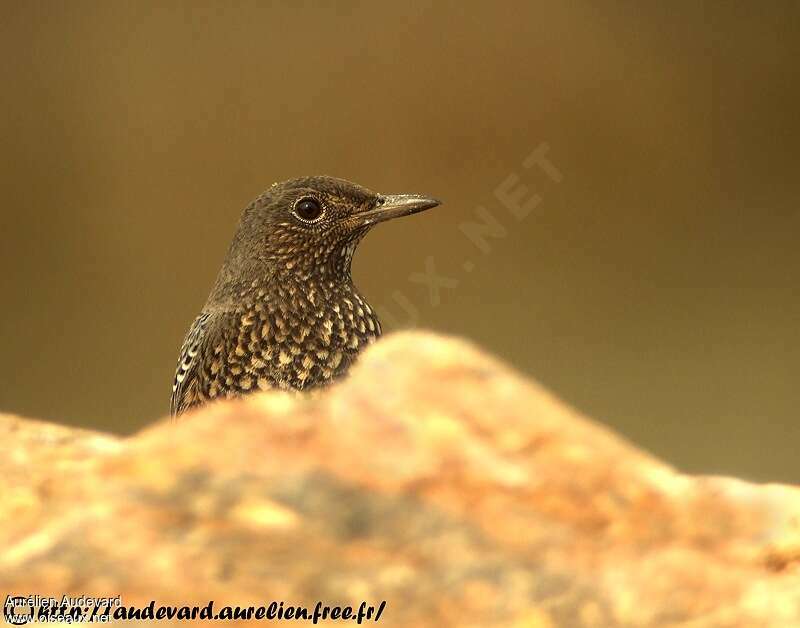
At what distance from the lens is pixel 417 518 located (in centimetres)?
129

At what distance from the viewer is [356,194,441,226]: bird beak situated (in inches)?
116

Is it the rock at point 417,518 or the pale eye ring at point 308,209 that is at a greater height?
the pale eye ring at point 308,209

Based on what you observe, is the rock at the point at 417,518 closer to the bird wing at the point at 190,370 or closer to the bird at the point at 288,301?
the bird at the point at 288,301

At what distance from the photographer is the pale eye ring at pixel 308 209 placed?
2.89 meters

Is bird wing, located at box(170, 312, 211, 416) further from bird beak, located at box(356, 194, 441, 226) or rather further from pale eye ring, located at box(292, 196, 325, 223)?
bird beak, located at box(356, 194, 441, 226)

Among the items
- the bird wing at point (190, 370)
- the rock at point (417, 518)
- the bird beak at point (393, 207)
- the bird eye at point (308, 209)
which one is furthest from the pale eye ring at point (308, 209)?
the rock at point (417, 518)

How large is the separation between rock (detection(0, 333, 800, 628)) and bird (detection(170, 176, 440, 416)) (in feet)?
3.86

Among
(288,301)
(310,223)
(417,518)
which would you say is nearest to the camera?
(417,518)

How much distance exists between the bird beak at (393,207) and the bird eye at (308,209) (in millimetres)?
112

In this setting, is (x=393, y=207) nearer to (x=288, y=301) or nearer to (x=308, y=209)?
(x=308, y=209)

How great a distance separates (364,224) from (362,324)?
0.31 m

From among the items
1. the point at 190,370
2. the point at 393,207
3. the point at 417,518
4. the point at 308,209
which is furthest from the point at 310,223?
the point at 417,518

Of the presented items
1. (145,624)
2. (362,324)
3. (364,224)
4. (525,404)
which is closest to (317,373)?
(362,324)

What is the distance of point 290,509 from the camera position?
128cm
